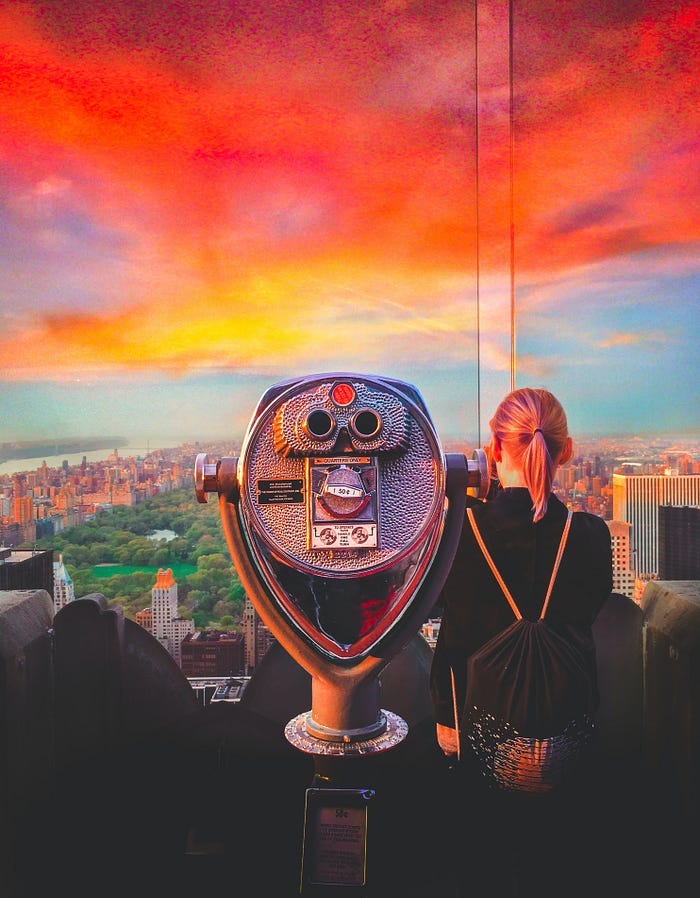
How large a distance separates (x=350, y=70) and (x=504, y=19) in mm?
498

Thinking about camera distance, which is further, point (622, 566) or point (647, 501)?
point (647, 501)

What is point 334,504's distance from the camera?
0.91 meters

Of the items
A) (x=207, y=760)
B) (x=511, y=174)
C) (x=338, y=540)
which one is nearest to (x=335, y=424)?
(x=338, y=540)

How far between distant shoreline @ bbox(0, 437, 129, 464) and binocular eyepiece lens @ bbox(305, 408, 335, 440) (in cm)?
133

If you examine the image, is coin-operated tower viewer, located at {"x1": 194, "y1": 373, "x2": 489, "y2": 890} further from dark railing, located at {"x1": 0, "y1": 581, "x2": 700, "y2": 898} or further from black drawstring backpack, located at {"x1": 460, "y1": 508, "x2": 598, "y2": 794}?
black drawstring backpack, located at {"x1": 460, "y1": 508, "x2": 598, "y2": 794}

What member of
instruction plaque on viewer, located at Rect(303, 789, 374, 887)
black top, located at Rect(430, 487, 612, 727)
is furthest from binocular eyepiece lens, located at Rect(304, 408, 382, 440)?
instruction plaque on viewer, located at Rect(303, 789, 374, 887)

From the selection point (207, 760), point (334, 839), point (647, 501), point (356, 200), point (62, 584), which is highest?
point (356, 200)

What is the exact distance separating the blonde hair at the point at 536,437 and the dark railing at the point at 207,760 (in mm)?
381

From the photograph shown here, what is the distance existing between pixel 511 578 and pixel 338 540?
0.42 metres

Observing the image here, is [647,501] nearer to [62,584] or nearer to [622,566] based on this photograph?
[622,566]

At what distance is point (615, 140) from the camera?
226 cm

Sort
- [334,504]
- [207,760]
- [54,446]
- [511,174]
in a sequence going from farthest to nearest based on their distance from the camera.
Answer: [511,174]
[54,446]
[207,760]
[334,504]

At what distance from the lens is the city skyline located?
2.16m

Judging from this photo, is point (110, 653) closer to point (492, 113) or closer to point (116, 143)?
point (116, 143)
